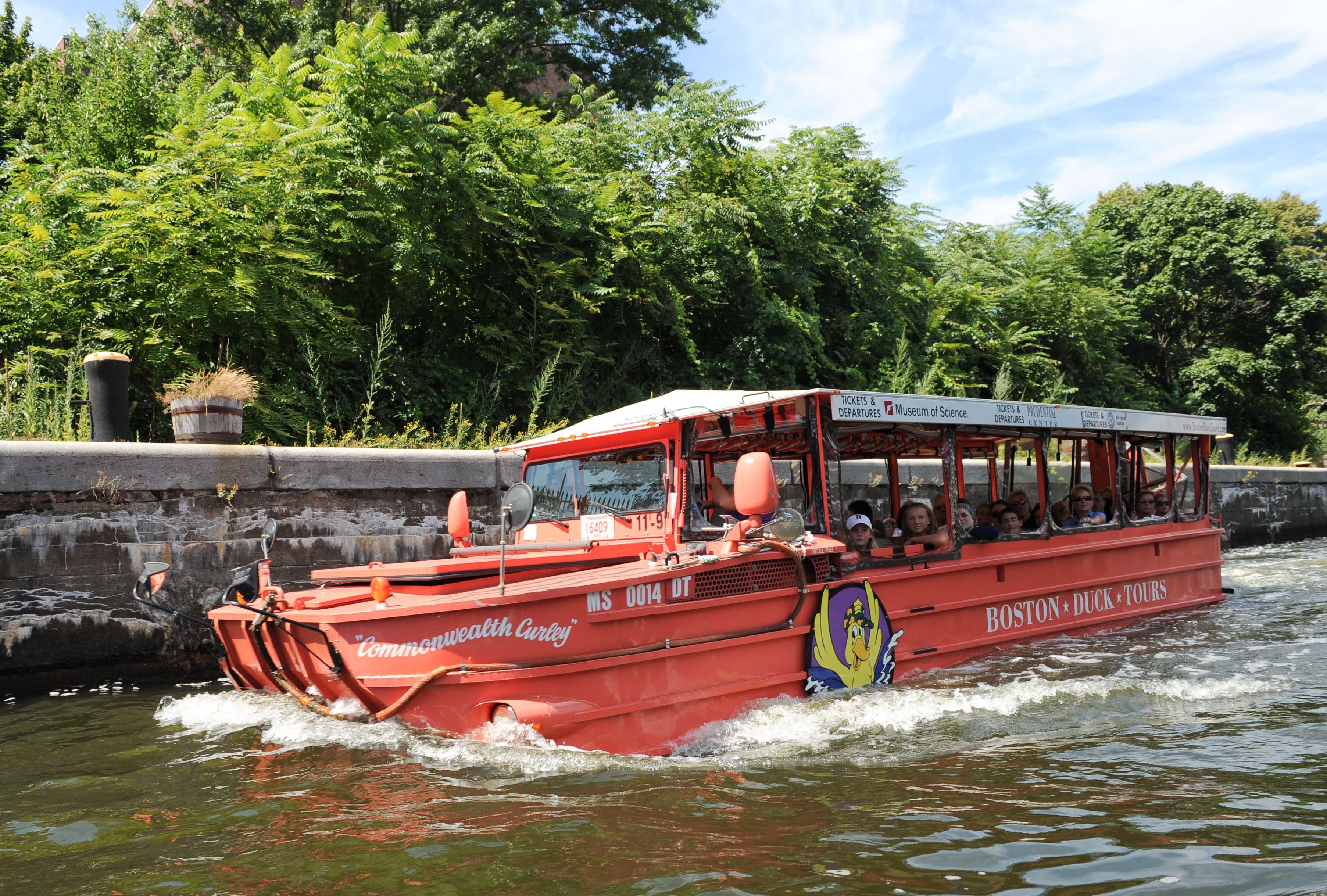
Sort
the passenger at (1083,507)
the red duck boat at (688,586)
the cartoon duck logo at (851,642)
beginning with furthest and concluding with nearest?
the passenger at (1083,507) < the cartoon duck logo at (851,642) < the red duck boat at (688,586)

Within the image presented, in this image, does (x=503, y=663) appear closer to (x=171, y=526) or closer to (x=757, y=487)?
(x=757, y=487)

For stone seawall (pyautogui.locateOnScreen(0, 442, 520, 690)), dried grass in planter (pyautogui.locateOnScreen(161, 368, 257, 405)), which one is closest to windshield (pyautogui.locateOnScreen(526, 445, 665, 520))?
stone seawall (pyautogui.locateOnScreen(0, 442, 520, 690))

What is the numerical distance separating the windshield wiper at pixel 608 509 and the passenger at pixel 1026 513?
141 inches

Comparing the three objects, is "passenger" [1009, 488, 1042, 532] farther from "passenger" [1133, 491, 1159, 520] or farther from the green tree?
the green tree

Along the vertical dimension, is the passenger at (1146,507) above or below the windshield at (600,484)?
below

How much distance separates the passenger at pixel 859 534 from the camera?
20.1 feet

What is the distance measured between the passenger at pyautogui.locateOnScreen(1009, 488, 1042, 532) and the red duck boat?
0.02 meters

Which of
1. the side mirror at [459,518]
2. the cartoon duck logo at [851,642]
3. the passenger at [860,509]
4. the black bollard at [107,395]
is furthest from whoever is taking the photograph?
the black bollard at [107,395]

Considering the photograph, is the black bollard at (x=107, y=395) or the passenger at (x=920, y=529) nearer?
the passenger at (x=920, y=529)

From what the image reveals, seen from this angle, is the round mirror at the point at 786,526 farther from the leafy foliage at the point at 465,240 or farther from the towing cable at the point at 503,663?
the leafy foliage at the point at 465,240

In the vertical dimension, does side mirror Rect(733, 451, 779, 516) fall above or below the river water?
above

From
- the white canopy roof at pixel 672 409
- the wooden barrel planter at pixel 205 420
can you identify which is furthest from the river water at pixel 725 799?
the wooden barrel planter at pixel 205 420

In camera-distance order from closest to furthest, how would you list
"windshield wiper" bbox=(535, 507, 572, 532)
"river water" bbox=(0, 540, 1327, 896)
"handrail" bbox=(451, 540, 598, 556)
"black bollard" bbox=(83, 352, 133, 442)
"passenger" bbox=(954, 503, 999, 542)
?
"river water" bbox=(0, 540, 1327, 896) < "handrail" bbox=(451, 540, 598, 556) < "windshield wiper" bbox=(535, 507, 572, 532) < "passenger" bbox=(954, 503, 999, 542) < "black bollard" bbox=(83, 352, 133, 442)

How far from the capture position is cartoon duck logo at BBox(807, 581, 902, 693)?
550 cm
